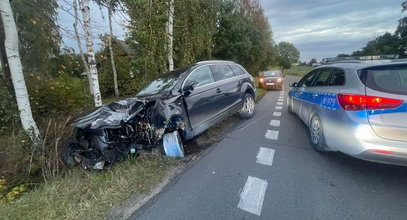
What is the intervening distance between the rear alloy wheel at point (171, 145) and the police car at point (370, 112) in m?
2.43

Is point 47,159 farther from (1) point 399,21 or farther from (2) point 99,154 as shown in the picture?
(1) point 399,21

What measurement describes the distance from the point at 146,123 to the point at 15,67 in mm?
2499

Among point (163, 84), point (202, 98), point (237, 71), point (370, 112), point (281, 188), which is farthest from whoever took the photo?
point (237, 71)

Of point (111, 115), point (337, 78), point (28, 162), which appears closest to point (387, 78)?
point (337, 78)

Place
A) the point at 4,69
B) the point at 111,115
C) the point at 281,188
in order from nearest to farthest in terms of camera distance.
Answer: the point at 281,188
the point at 111,115
the point at 4,69

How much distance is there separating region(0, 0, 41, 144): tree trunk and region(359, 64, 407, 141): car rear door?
534cm

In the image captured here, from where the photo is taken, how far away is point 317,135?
394 centimetres

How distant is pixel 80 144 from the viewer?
3.56 metres

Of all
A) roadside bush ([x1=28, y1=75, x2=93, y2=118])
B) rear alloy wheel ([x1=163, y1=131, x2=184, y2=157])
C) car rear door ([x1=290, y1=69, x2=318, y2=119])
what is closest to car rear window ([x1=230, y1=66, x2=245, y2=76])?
car rear door ([x1=290, y1=69, x2=318, y2=119])

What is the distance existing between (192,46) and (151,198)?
722 cm

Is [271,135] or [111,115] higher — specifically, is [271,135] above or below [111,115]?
below

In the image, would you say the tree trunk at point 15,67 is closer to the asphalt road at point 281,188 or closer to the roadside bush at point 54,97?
the roadside bush at point 54,97

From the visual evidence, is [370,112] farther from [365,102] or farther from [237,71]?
[237,71]

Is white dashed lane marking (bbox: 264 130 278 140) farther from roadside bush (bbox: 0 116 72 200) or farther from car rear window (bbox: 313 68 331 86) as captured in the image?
roadside bush (bbox: 0 116 72 200)
